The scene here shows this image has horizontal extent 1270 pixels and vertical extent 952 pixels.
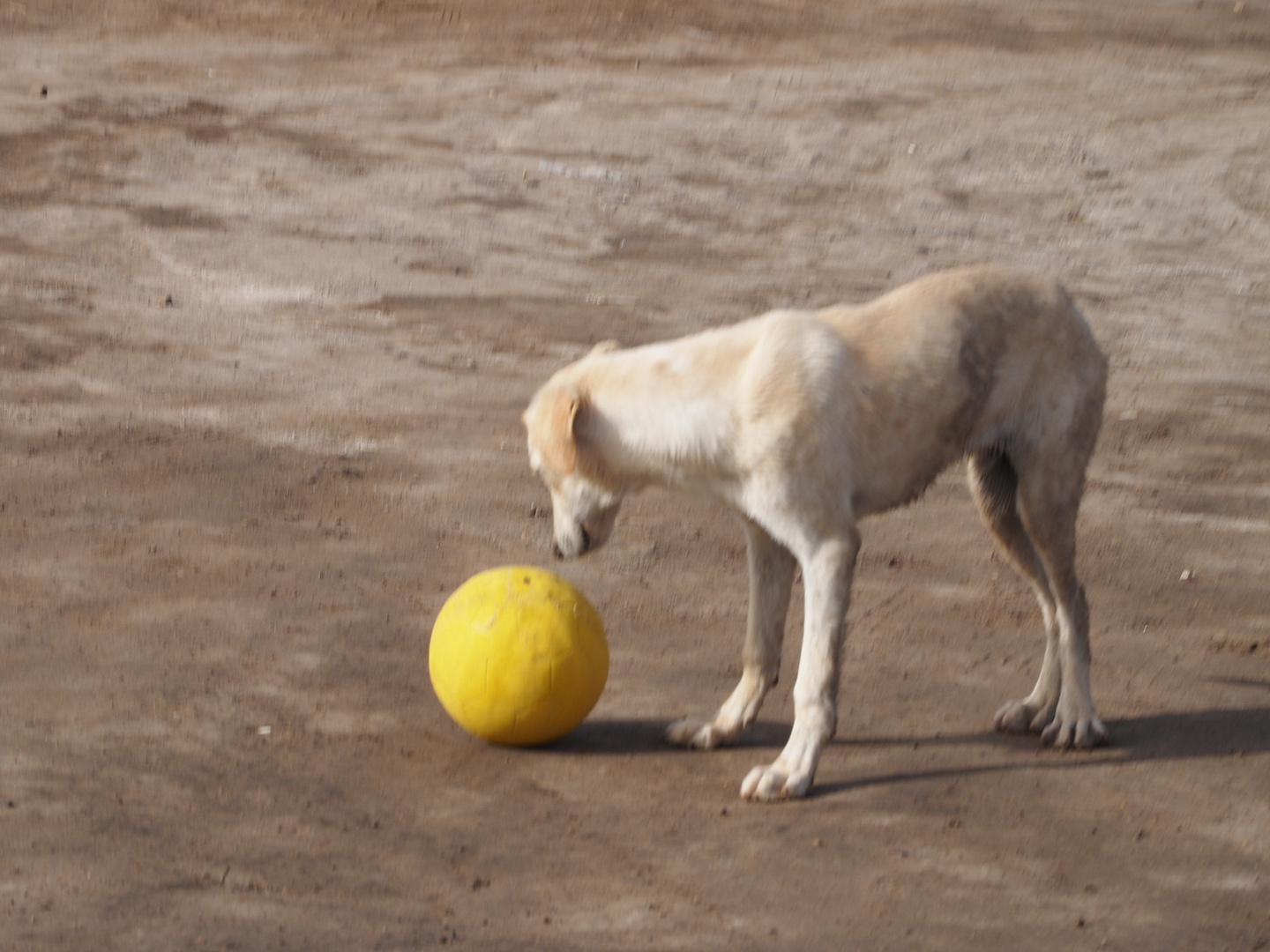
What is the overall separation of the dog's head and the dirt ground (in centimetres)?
89

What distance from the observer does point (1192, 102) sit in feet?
61.4

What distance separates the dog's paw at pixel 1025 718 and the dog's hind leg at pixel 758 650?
1073 mm

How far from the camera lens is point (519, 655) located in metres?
6.13

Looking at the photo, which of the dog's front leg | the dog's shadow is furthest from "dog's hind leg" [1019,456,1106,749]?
the dog's front leg

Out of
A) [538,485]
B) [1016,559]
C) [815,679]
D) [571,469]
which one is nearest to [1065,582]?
[1016,559]

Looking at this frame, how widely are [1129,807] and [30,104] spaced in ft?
48.7

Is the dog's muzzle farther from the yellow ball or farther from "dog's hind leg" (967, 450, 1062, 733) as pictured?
"dog's hind leg" (967, 450, 1062, 733)

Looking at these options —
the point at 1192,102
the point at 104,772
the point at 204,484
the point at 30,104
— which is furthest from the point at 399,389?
the point at 1192,102

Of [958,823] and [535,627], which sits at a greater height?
[535,627]

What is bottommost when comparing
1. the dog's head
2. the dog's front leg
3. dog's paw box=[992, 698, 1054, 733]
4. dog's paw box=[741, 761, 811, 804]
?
dog's paw box=[992, 698, 1054, 733]

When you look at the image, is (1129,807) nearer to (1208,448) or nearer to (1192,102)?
(1208,448)

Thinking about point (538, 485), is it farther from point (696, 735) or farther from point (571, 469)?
point (571, 469)

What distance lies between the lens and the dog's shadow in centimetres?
655

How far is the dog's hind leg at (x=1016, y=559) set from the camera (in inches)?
272
